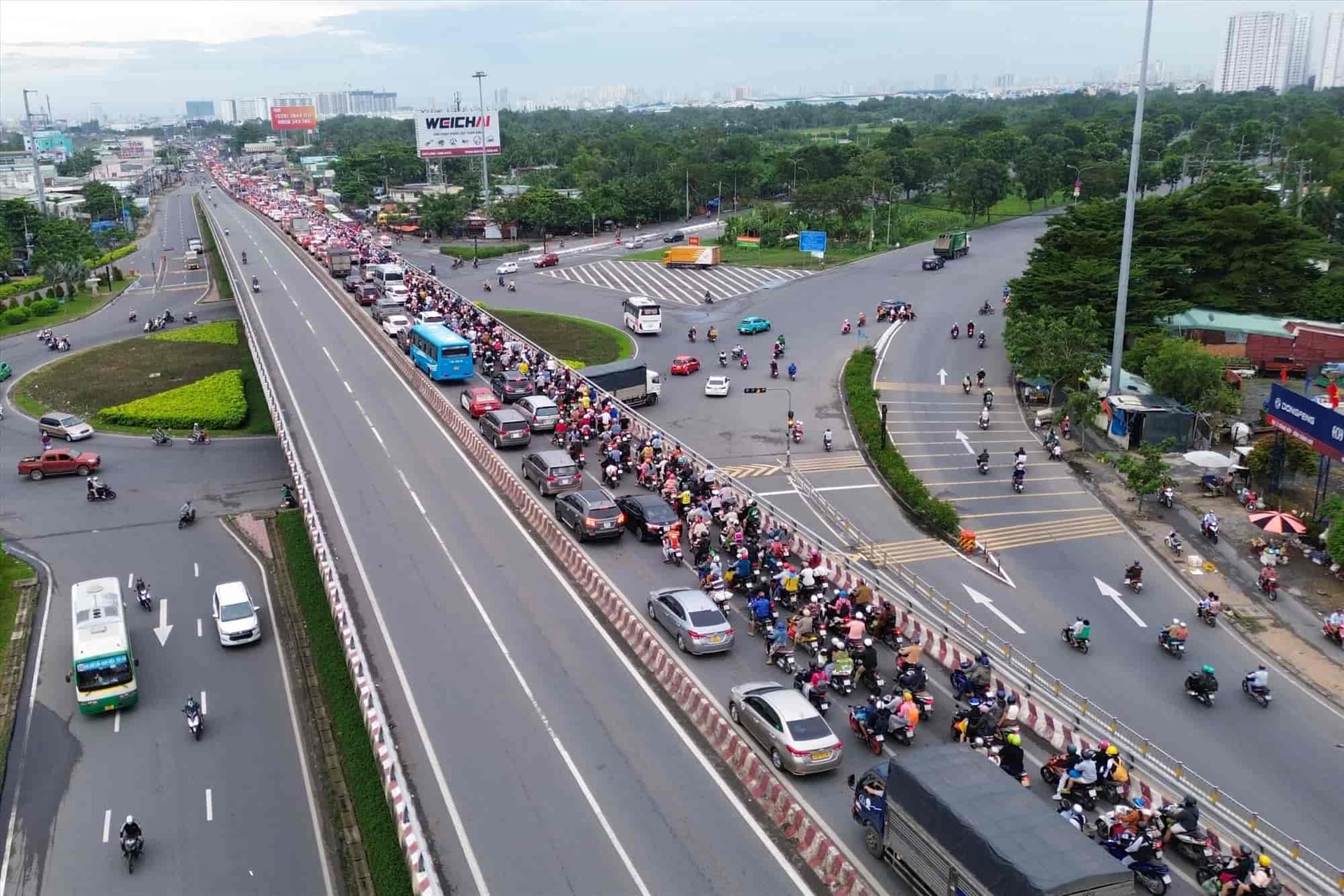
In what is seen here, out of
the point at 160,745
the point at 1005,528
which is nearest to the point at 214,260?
the point at 160,745

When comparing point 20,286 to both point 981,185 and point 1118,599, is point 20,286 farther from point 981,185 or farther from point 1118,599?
point 1118,599

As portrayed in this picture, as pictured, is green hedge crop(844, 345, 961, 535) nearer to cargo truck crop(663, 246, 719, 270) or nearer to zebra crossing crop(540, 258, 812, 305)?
zebra crossing crop(540, 258, 812, 305)

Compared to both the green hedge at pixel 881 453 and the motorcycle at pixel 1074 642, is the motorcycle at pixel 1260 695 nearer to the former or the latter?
the motorcycle at pixel 1074 642

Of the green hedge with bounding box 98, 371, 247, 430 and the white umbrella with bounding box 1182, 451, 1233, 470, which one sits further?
the green hedge with bounding box 98, 371, 247, 430

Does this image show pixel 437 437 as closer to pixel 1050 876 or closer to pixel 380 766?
pixel 380 766

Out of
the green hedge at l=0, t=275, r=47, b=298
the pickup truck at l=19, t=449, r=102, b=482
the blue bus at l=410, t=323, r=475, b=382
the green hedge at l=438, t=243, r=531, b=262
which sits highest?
the green hedge at l=438, t=243, r=531, b=262

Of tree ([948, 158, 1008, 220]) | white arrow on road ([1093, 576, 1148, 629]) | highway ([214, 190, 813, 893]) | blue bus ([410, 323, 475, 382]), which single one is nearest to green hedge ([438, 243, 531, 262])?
tree ([948, 158, 1008, 220])

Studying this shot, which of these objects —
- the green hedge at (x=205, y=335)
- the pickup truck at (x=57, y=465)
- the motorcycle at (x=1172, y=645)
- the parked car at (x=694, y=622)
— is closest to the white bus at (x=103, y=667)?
the parked car at (x=694, y=622)

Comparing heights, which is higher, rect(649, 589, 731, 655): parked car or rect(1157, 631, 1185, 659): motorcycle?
rect(649, 589, 731, 655): parked car
